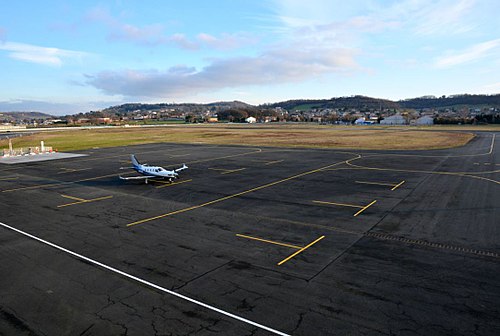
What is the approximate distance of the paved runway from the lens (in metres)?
13.3

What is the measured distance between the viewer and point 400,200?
102ft

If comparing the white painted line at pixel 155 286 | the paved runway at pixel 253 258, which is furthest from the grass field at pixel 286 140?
the white painted line at pixel 155 286

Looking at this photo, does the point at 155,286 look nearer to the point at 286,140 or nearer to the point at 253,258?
the point at 253,258

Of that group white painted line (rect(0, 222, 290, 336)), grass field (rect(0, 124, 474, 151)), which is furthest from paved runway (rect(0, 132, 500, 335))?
grass field (rect(0, 124, 474, 151))

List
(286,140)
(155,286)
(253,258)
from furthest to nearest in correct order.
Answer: (286,140)
(253,258)
(155,286)

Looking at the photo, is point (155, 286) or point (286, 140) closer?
point (155, 286)

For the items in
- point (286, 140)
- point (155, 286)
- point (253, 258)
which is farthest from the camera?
point (286, 140)

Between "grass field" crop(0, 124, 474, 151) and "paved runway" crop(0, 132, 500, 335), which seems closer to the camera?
"paved runway" crop(0, 132, 500, 335)

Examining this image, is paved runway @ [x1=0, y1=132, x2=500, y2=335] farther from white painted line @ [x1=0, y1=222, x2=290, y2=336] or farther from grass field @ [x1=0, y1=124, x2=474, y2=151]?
grass field @ [x1=0, y1=124, x2=474, y2=151]

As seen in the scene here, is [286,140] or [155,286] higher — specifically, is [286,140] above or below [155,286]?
above

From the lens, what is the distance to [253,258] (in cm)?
1898

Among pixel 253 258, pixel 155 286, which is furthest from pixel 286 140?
pixel 155 286

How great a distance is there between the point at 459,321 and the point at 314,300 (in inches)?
215

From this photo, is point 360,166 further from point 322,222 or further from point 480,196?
point 322,222
